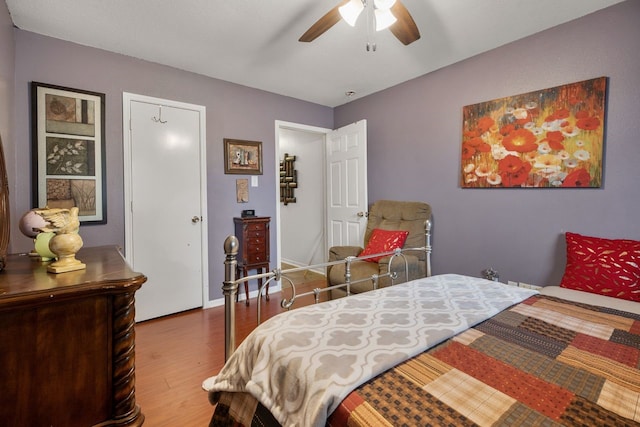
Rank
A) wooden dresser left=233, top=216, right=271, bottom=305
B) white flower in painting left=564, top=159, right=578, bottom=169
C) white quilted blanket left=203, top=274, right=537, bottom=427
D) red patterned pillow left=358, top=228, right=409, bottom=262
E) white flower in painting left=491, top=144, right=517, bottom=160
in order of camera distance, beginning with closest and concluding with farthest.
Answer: white quilted blanket left=203, top=274, right=537, bottom=427
white flower in painting left=564, top=159, right=578, bottom=169
white flower in painting left=491, top=144, right=517, bottom=160
red patterned pillow left=358, top=228, right=409, bottom=262
wooden dresser left=233, top=216, right=271, bottom=305

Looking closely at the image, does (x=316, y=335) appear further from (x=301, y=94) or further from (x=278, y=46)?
(x=301, y=94)

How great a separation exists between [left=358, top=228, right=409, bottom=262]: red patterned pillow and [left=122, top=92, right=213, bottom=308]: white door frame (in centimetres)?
170

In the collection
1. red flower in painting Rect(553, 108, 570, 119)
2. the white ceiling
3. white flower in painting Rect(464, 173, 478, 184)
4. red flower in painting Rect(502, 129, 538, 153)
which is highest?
the white ceiling

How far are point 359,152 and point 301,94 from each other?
Answer: 3.48 feet

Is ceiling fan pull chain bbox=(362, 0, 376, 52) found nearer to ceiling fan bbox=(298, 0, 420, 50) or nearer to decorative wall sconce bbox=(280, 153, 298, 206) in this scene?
ceiling fan bbox=(298, 0, 420, 50)

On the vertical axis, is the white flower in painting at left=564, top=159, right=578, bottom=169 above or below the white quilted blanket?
above

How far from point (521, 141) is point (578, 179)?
523 mm

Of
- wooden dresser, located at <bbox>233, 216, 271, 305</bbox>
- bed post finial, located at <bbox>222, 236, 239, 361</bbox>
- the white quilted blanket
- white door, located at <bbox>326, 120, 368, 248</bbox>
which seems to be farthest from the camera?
white door, located at <bbox>326, 120, 368, 248</bbox>

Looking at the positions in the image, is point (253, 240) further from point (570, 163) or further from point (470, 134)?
point (570, 163)

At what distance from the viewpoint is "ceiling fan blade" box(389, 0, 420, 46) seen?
1.69 m

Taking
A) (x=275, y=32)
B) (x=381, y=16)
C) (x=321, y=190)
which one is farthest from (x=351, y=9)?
(x=321, y=190)

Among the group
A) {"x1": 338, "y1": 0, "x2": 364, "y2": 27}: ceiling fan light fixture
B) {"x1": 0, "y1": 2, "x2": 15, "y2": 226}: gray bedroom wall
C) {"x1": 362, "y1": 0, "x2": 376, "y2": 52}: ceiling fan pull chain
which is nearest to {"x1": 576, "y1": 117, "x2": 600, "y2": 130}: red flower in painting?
{"x1": 362, "y1": 0, "x2": 376, "y2": 52}: ceiling fan pull chain

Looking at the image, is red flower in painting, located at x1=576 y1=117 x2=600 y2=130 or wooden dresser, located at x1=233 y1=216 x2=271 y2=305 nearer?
red flower in painting, located at x1=576 y1=117 x2=600 y2=130

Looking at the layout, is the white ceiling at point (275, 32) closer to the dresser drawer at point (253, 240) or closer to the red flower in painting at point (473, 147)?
the red flower in painting at point (473, 147)
